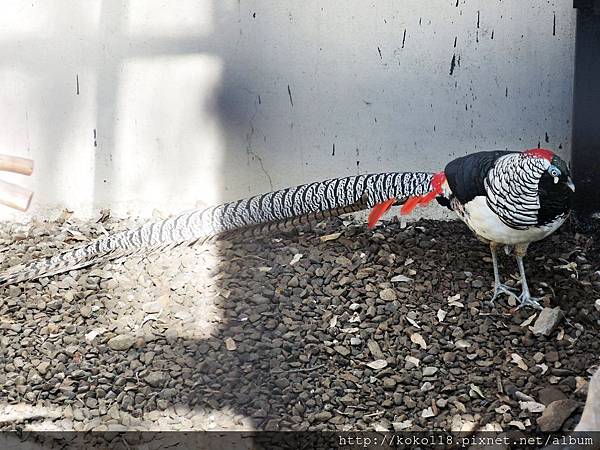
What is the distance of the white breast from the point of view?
3.75 m

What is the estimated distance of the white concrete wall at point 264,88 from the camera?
4414 mm

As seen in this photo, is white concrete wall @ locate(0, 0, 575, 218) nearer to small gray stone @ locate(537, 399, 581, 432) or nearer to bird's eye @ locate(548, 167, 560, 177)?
bird's eye @ locate(548, 167, 560, 177)

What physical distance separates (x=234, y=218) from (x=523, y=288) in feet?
4.82

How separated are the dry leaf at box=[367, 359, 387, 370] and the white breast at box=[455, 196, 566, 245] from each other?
2.51 ft

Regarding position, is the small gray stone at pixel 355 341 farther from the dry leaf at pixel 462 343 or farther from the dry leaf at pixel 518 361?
the dry leaf at pixel 518 361

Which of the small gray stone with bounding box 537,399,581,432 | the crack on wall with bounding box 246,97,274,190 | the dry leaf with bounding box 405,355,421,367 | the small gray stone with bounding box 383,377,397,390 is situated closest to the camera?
→ the small gray stone with bounding box 537,399,581,432

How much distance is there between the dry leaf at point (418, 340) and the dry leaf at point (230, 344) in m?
0.77

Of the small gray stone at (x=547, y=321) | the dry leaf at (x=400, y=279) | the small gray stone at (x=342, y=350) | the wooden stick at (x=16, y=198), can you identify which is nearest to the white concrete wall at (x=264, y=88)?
the dry leaf at (x=400, y=279)

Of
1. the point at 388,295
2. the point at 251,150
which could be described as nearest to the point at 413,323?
the point at 388,295

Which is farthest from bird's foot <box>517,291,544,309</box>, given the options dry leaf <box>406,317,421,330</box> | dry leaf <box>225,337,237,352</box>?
dry leaf <box>225,337,237,352</box>

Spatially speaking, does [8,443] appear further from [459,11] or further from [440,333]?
[459,11]

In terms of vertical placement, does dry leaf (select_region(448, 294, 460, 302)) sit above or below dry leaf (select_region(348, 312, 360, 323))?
above

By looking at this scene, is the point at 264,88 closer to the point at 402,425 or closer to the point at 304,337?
the point at 304,337

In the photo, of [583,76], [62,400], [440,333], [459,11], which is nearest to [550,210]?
[440,333]
